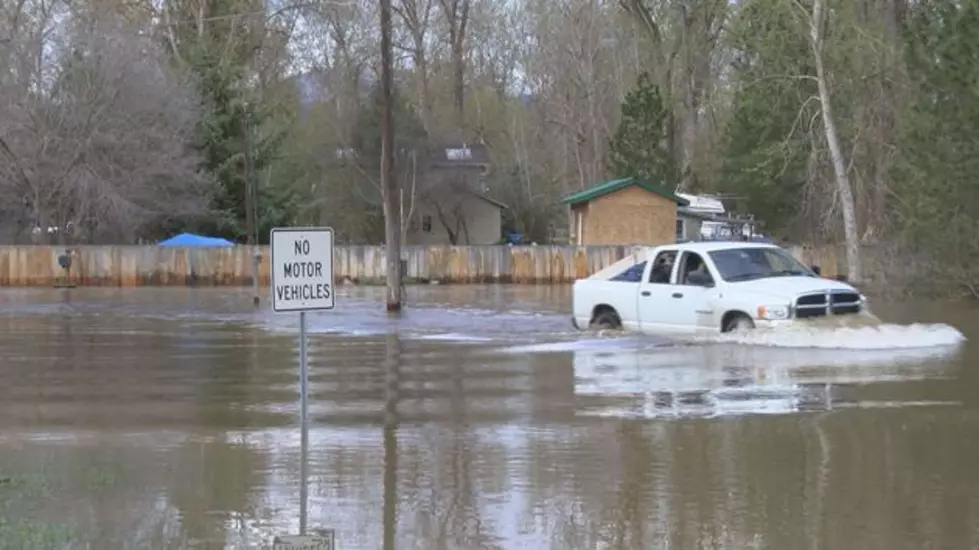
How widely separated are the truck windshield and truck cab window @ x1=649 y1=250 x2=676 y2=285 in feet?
2.39

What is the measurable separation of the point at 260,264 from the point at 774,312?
31056 mm

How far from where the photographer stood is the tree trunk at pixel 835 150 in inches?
1475

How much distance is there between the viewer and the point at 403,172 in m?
57.3

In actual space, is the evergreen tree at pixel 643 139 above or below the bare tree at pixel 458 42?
below

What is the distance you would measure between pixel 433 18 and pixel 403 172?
1560cm

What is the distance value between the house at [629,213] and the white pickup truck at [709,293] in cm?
2785

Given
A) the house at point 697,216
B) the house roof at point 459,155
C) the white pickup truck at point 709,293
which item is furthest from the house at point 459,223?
the white pickup truck at point 709,293

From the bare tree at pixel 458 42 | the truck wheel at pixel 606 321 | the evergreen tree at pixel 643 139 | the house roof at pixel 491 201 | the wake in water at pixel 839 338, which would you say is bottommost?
the wake in water at pixel 839 338

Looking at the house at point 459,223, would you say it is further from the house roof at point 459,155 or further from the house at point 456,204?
the house roof at point 459,155

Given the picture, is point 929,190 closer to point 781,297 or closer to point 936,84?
point 936,84

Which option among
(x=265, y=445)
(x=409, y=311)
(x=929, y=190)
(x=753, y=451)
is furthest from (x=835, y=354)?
(x=409, y=311)

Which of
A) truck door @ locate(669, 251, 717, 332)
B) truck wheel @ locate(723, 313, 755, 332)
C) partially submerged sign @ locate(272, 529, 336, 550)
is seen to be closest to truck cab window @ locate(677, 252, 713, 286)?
truck door @ locate(669, 251, 717, 332)

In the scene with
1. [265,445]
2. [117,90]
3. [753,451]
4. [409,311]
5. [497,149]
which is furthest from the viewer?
[497,149]

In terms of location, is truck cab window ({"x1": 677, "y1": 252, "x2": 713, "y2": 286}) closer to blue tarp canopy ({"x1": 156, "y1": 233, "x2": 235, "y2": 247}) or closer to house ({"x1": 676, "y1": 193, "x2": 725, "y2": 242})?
blue tarp canopy ({"x1": 156, "y1": 233, "x2": 235, "y2": 247})
